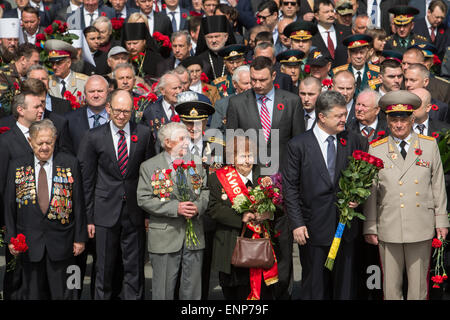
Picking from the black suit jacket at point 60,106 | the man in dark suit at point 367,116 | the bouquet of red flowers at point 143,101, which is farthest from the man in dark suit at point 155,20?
the man in dark suit at point 367,116

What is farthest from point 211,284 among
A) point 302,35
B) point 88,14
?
point 88,14

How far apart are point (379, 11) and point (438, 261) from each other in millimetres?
7602

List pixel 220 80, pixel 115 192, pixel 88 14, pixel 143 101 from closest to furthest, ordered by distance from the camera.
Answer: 1. pixel 115 192
2. pixel 143 101
3. pixel 220 80
4. pixel 88 14

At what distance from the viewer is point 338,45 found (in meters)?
12.8

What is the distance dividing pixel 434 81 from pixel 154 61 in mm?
4022

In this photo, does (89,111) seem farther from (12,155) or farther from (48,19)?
(48,19)

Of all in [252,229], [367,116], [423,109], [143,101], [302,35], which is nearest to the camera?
[252,229]

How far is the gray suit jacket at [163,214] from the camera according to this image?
320 inches

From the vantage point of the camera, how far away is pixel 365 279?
8.78 m

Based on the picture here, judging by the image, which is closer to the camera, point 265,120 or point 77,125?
point 265,120

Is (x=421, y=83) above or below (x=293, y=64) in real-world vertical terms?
below

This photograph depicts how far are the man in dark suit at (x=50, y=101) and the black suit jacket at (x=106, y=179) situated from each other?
135 centimetres

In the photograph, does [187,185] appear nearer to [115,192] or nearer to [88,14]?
[115,192]

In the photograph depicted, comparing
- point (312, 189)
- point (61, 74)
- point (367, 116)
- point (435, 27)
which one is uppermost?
point (435, 27)
